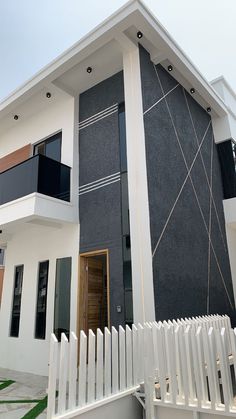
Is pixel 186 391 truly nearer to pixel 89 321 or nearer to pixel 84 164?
pixel 89 321

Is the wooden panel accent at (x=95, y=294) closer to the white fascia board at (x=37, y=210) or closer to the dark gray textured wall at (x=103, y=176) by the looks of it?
the dark gray textured wall at (x=103, y=176)

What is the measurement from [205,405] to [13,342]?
5.38 m

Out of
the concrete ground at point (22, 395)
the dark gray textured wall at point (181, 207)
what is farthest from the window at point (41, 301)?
the dark gray textured wall at point (181, 207)

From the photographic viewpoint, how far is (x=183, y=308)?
6098mm

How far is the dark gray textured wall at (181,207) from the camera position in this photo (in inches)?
235

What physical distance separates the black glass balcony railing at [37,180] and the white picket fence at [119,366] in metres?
3.68

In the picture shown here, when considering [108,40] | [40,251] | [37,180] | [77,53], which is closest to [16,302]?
[40,251]

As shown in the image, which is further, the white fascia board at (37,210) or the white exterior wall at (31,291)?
the white exterior wall at (31,291)

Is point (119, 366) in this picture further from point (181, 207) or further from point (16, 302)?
point (16, 302)

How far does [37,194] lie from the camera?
6.27m

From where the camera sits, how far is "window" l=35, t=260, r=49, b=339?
270 inches

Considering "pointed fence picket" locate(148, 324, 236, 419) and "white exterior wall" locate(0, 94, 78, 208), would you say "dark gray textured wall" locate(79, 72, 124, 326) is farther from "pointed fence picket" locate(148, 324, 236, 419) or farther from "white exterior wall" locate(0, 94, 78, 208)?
"pointed fence picket" locate(148, 324, 236, 419)

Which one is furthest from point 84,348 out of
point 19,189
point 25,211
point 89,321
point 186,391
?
point 19,189

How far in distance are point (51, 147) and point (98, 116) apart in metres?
1.66
